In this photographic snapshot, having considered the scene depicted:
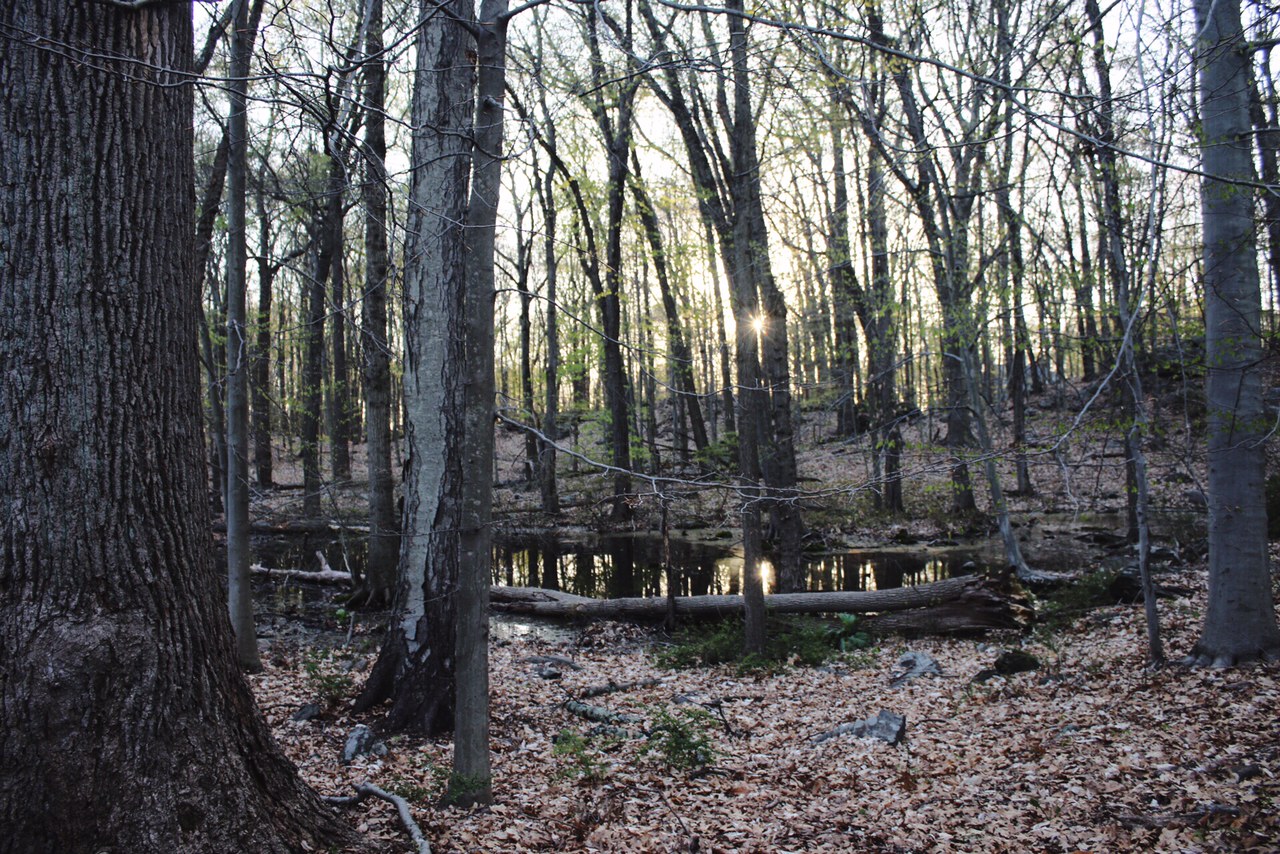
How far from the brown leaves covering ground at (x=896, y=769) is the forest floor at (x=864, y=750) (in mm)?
18

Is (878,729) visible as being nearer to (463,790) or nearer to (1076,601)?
(463,790)

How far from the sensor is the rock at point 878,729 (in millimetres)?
5914

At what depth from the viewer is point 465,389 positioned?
13.5ft

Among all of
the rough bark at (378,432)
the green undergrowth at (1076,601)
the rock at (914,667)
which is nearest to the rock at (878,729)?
the rock at (914,667)

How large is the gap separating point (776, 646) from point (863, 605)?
231cm

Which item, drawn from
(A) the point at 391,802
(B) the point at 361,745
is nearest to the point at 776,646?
(B) the point at 361,745

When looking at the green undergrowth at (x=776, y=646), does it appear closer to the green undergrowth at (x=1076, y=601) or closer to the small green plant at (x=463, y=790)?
the green undergrowth at (x=1076, y=601)

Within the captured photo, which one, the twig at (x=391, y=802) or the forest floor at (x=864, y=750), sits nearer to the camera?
the twig at (x=391, y=802)

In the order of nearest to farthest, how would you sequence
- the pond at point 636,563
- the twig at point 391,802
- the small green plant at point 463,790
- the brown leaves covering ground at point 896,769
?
the twig at point 391,802
the brown leaves covering ground at point 896,769
the small green plant at point 463,790
the pond at point 636,563

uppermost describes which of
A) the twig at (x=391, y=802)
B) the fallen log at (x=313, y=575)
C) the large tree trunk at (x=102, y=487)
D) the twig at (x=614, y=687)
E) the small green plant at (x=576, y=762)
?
the large tree trunk at (x=102, y=487)

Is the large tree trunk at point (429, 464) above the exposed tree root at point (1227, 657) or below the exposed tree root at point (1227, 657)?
above

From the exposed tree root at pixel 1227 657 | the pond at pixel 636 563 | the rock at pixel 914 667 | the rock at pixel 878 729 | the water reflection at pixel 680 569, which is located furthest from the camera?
the pond at pixel 636 563

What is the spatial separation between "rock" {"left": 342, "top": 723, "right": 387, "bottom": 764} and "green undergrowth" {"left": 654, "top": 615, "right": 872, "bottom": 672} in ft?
13.5

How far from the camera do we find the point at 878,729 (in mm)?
6012
